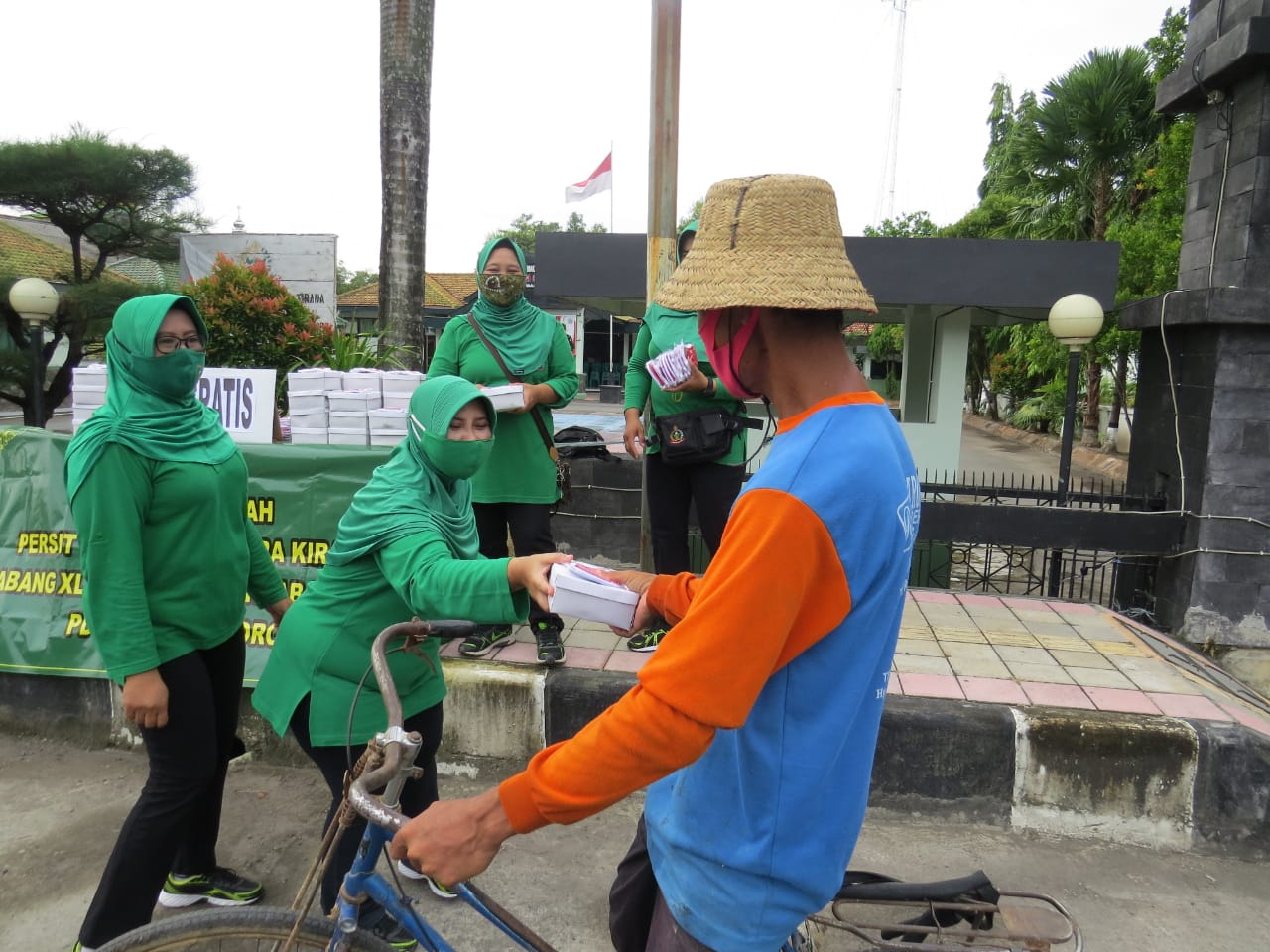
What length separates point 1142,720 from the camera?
3.39m

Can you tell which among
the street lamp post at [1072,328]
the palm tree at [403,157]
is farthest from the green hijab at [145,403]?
the street lamp post at [1072,328]

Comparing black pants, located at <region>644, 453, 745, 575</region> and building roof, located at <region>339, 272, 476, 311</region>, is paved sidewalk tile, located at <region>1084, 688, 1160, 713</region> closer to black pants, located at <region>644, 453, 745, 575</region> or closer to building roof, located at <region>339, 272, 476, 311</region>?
black pants, located at <region>644, 453, 745, 575</region>

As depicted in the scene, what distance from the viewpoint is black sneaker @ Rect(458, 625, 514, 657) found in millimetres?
3904

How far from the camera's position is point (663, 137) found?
13.8 ft

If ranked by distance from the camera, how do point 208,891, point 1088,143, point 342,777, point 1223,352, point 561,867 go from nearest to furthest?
point 342,777, point 208,891, point 561,867, point 1223,352, point 1088,143

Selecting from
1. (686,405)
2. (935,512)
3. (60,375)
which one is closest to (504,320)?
(686,405)

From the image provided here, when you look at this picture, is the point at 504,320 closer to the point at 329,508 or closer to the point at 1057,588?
the point at 329,508

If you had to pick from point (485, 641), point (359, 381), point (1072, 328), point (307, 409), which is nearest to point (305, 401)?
point (307, 409)

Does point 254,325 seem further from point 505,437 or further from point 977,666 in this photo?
point 977,666

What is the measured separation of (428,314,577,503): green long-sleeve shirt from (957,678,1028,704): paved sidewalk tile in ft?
6.71

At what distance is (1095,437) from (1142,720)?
17.3 meters

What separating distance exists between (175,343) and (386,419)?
1707 millimetres

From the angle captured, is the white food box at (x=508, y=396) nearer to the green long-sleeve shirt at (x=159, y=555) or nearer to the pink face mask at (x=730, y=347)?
the green long-sleeve shirt at (x=159, y=555)

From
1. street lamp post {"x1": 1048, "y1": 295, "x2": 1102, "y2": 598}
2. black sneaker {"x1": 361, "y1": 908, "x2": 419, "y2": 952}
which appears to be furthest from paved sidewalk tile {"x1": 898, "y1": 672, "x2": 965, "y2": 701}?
street lamp post {"x1": 1048, "y1": 295, "x2": 1102, "y2": 598}
